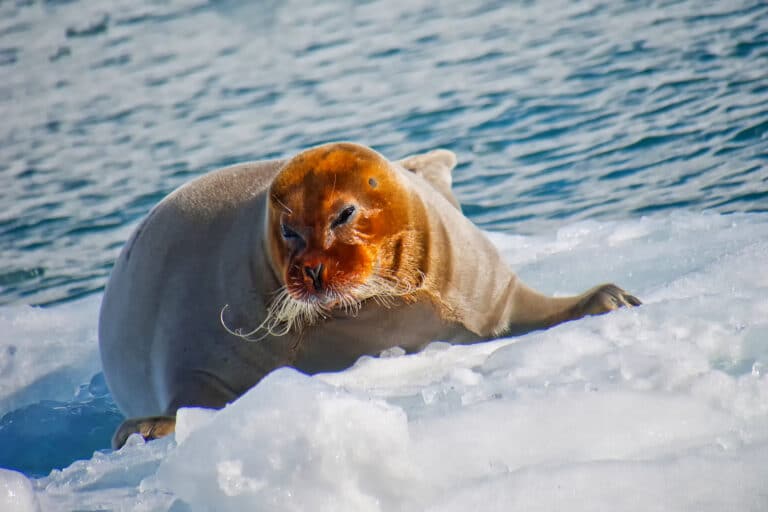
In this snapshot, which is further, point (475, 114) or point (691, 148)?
point (475, 114)

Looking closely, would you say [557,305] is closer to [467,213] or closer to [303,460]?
[303,460]

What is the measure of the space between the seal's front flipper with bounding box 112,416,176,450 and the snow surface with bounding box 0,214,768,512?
0.88 ft

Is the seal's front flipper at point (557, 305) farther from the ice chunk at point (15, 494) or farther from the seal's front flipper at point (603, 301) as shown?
the ice chunk at point (15, 494)

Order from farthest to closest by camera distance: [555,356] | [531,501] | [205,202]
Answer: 1. [205,202]
2. [555,356]
3. [531,501]

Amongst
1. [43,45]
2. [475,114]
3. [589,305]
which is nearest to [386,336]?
[589,305]

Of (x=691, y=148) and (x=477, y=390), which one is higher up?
(x=477, y=390)

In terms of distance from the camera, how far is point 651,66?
33.6 ft

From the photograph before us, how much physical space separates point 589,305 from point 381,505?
189cm

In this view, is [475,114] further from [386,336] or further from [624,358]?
[624,358]

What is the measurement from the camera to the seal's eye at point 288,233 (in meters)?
3.95

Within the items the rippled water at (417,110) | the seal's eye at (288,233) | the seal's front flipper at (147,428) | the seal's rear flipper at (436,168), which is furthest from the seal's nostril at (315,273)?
the rippled water at (417,110)

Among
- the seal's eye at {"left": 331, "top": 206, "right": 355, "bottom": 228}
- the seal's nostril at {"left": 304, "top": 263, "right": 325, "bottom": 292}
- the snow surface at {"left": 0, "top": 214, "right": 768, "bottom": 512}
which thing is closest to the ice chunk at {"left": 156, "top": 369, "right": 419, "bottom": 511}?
the snow surface at {"left": 0, "top": 214, "right": 768, "bottom": 512}

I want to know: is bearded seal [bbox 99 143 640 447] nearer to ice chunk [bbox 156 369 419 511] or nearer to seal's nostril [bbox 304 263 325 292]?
seal's nostril [bbox 304 263 325 292]

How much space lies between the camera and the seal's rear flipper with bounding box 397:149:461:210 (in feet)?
17.8
